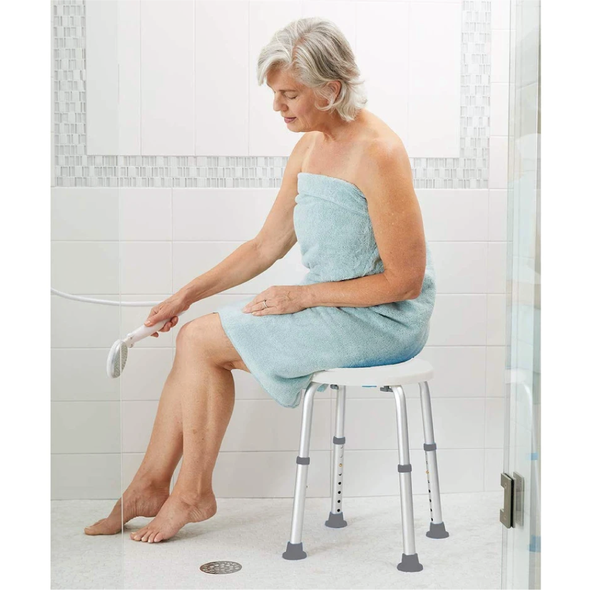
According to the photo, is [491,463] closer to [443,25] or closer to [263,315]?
[263,315]

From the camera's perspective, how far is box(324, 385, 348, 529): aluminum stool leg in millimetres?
2281

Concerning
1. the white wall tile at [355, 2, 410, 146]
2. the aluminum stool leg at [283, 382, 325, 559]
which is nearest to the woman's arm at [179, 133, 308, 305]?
the white wall tile at [355, 2, 410, 146]

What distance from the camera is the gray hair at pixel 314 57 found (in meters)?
2.02

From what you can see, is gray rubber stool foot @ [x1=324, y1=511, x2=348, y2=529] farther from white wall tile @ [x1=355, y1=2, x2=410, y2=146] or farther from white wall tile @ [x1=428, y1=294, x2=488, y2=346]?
white wall tile @ [x1=355, y1=2, x2=410, y2=146]

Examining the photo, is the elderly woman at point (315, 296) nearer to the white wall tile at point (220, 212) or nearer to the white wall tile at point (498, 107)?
the white wall tile at point (220, 212)

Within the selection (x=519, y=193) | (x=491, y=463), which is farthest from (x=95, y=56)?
(x=491, y=463)

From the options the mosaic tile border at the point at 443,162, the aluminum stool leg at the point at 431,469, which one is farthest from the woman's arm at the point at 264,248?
Result: the aluminum stool leg at the point at 431,469

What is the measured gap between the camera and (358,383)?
77.4 inches

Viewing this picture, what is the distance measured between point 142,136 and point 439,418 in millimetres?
1216

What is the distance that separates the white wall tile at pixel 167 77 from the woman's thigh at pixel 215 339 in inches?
22.9

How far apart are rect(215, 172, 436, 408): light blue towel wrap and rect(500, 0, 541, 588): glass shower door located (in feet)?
2.39

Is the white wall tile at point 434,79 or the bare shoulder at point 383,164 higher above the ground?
the white wall tile at point 434,79
